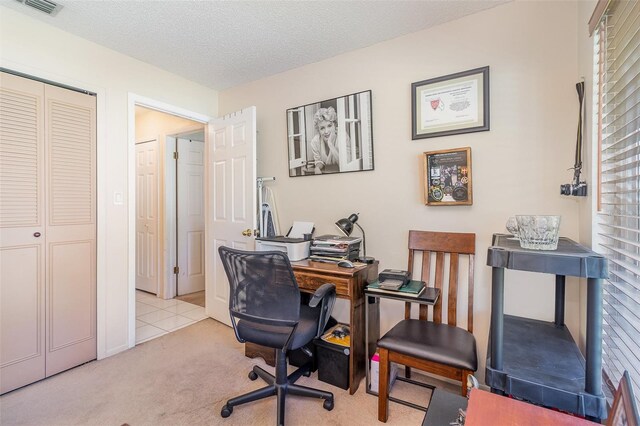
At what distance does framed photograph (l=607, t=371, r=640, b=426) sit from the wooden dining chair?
861 mm

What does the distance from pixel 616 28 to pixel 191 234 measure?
428cm

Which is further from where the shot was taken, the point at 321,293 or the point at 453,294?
the point at 453,294

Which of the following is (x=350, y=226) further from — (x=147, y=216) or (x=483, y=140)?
(x=147, y=216)

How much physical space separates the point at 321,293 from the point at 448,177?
3.89 feet

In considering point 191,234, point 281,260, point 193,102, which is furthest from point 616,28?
point 191,234

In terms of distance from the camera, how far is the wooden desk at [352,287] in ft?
6.10

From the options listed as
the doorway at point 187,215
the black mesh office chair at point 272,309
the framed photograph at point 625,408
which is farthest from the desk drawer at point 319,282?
the doorway at point 187,215

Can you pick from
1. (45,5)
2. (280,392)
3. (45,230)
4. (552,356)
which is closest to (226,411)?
(280,392)

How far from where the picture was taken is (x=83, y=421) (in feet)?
5.37

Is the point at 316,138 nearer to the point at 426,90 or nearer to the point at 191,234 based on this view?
the point at 426,90

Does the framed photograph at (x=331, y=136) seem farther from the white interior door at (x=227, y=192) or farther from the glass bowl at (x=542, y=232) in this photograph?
the glass bowl at (x=542, y=232)

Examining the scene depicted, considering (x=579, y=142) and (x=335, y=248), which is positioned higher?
(x=579, y=142)

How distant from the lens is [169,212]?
3.80 m

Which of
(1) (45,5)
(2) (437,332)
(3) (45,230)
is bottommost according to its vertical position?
(2) (437,332)
